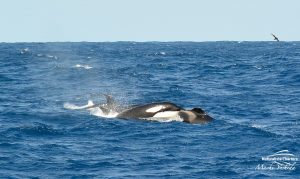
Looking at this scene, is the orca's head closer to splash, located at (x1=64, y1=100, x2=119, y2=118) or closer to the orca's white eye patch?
the orca's white eye patch

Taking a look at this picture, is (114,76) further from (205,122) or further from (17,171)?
(17,171)

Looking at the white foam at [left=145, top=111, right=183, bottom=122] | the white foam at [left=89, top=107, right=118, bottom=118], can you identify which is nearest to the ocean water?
the white foam at [left=89, top=107, right=118, bottom=118]

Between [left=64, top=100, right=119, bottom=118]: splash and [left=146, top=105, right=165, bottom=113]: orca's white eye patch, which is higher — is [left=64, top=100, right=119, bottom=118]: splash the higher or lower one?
the lower one

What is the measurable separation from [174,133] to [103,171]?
686 centimetres

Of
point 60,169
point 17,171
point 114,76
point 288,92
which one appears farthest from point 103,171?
point 114,76

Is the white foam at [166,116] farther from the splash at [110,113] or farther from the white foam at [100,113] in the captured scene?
the white foam at [100,113]

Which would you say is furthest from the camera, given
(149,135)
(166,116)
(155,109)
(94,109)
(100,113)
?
(94,109)

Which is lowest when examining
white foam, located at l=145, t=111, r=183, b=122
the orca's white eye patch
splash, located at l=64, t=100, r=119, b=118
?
splash, located at l=64, t=100, r=119, b=118

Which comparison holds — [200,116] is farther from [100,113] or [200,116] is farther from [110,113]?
[100,113]

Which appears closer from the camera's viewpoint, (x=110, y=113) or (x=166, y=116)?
(x=166, y=116)

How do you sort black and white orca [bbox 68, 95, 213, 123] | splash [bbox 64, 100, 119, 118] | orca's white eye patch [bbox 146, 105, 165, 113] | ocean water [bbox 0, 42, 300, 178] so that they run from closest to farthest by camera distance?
ocean water [bbox 0, 42, 300, 178] < black and white orca [bbox 68, 95, 213, 123] < orca's white eye patch [bbox 146, 105, 165, 113] < splash [bbox 64, 100, 119, 118]

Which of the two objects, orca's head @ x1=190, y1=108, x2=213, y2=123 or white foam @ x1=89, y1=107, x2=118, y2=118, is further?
white foam @ x1=89, y1=107, x2=118, y2=118

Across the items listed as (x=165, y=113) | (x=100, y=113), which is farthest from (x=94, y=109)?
(x=165, y=113)

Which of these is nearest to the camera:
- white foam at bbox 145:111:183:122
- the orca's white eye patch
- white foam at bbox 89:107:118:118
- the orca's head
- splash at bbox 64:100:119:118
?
the orca's head
